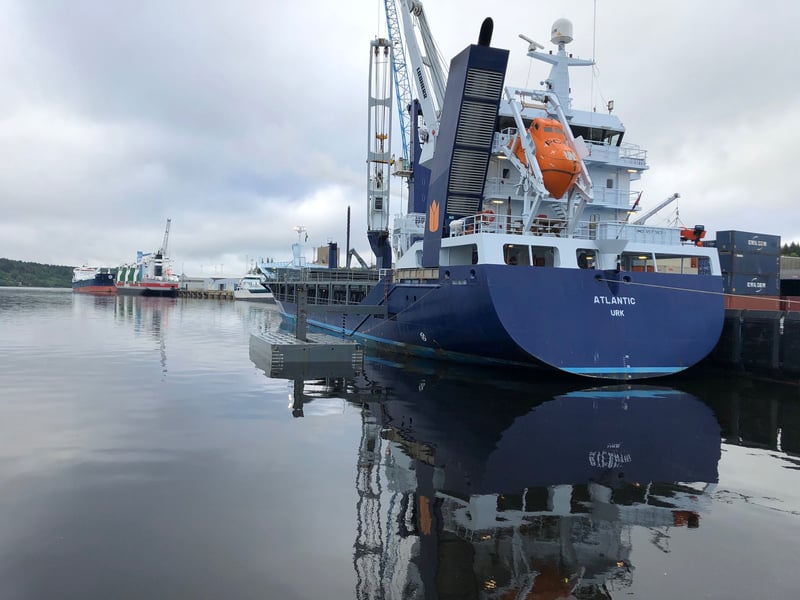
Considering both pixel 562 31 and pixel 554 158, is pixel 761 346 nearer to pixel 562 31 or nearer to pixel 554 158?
pixel 554 158

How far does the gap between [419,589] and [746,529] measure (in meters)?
4.56

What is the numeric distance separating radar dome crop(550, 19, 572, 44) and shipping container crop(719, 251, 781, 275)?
13205 mm

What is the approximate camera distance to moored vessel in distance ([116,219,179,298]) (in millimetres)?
116875

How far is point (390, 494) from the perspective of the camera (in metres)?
7.95

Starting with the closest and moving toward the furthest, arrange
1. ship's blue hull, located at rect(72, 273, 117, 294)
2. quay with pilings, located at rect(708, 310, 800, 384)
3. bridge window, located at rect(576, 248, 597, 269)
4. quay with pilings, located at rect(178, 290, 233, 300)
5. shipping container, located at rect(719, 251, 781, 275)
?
quay with pilings, located at rect(708, 310, 800, 384) → bridge window, located at rect(576, 248, 597, 269) → shipping container, located at rect(719, 251, 781, 275) → quay with pilings, located at rect(178, 290, 233, 300) → ship's blue hull, located at rect(72, 273, 117, 294)

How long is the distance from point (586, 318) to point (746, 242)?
16.0 metres

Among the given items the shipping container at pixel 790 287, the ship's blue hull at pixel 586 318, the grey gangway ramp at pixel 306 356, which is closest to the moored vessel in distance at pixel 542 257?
the ship's blue hull at pixel 586 318

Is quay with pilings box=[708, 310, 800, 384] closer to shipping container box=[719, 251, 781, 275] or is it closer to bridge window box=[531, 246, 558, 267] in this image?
shipping container box=[719, 251, 781, 275]

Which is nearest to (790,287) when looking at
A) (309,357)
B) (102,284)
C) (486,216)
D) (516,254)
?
(516,254)

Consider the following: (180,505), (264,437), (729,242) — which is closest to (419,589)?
(180,505)

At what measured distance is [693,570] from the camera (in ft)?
19.3

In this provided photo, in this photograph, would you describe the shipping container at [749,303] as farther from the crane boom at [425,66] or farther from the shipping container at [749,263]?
the crane boom at [425,66]

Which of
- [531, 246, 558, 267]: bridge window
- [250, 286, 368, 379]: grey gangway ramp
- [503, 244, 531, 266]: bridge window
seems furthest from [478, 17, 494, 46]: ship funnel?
[250, 286, 368, 379]: grey gangway ramp

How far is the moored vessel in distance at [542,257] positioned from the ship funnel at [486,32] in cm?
4
